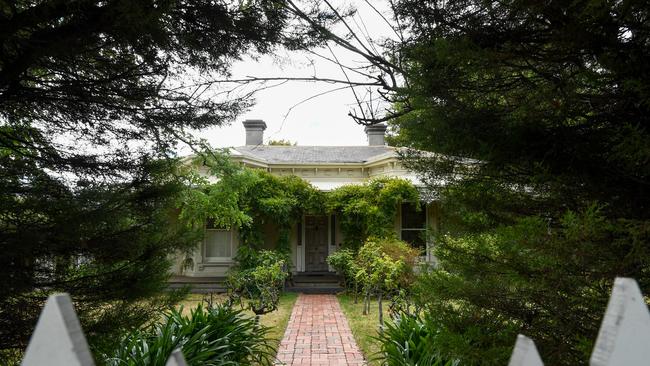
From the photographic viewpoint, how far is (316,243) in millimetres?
18562

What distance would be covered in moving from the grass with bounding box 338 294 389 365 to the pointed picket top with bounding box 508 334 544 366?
6033 millimetres

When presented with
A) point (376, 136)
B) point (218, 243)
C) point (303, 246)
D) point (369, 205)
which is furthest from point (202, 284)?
point (376, 136)

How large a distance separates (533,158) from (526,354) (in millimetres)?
2582

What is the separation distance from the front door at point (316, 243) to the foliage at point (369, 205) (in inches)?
99.0

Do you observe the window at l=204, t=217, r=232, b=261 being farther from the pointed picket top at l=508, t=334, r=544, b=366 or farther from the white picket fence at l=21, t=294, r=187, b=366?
the pointed picket top at l=508, t=334, r=544, b=366

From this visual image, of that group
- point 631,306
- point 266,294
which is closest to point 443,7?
point 631,306

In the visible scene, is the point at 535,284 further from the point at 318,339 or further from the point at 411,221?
the point at 411,221

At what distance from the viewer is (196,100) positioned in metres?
5.24

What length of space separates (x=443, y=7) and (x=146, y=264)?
14.3 ft

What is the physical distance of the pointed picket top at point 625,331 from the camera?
94cm

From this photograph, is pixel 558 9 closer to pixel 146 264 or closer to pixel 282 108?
pixel 282 108

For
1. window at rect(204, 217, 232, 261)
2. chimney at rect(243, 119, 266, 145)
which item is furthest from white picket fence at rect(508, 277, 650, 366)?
chimney at rect(243, 119, 266, 145)

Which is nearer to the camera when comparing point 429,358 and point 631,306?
point 631,306

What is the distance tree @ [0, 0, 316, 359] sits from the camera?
4414mm
